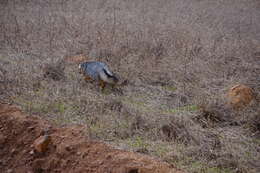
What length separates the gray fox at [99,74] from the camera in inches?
170

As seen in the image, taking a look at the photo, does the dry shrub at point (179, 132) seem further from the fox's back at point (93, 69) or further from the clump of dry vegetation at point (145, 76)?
the fox's back at point (93, 69)

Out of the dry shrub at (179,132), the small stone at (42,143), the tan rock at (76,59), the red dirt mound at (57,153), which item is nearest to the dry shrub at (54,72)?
the tan rock at (76,59)

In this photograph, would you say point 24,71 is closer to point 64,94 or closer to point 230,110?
point 64,94

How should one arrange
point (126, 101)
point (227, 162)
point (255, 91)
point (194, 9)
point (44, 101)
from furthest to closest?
point (194, 9)
point (255, 91)
point (126, 101)
point (44, 101)
point (227, 162)

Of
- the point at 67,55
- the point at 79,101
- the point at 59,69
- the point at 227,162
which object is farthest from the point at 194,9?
Result: the point at 227,162

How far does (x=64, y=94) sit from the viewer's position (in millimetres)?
4055

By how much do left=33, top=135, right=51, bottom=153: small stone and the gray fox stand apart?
140cm

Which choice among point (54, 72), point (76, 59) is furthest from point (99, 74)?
point (76, 59)

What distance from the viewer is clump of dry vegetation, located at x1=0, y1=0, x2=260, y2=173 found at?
3281 millimetres

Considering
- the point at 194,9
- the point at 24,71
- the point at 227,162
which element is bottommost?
the point at 227,162

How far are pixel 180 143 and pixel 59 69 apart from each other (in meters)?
2.25

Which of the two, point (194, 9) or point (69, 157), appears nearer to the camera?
point (69, 157)

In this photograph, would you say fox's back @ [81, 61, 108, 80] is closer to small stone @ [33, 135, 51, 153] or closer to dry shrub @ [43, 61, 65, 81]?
dry shrub @ [43, 61, 65, 81]

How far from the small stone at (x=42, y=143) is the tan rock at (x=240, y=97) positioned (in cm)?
233
